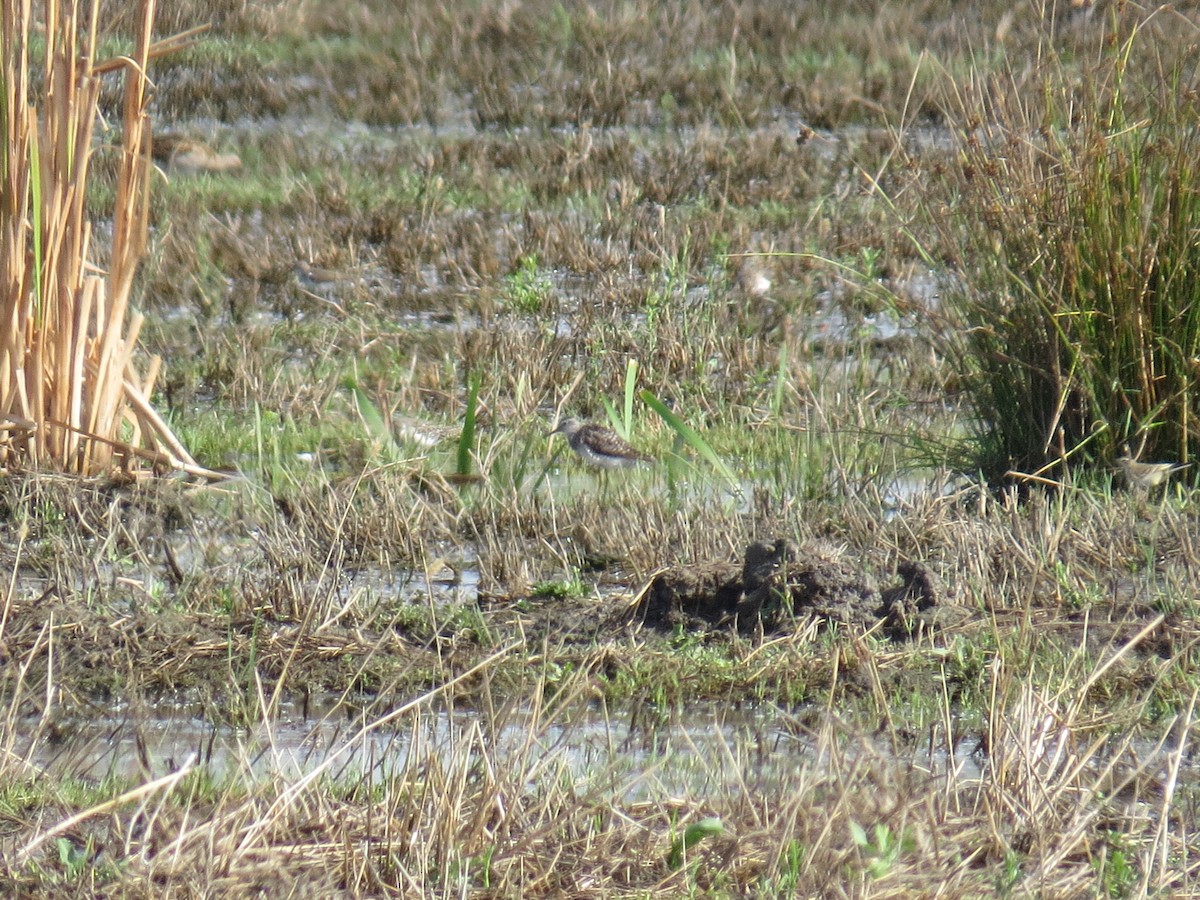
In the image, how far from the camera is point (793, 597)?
372 centimetres

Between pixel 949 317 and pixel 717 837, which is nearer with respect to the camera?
pixel 717 837

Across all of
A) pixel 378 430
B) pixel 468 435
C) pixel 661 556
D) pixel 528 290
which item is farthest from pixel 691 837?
pixel 528 290

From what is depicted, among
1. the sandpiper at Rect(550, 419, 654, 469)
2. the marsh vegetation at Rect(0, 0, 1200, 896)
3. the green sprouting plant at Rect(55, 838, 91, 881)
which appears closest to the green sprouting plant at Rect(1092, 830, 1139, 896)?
the marsh vegetation at Rect(0, 0, 1200, 896)

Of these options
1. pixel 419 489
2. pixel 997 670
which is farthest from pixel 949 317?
pixel 997 670

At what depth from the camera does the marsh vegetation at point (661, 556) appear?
2.57 metres

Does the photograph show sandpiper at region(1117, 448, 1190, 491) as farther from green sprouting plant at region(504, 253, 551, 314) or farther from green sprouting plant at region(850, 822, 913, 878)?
green sprouting plant at region(504, 253, 551, 314)

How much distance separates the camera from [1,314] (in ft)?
14.3

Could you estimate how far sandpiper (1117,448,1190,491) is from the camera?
14.6 ft

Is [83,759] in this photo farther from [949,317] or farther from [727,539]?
[949,317]

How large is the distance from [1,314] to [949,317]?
2.61 m

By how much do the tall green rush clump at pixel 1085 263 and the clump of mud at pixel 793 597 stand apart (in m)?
0.81

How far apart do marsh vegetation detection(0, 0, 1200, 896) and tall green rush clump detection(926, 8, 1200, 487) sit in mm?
14

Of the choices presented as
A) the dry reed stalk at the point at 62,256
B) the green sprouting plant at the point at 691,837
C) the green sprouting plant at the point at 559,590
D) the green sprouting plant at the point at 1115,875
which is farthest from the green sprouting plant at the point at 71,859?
the dry reed stalk at the point at 62,256

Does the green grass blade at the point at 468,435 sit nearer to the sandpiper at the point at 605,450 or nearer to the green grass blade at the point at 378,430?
the green grass blade at the point at 378,430
